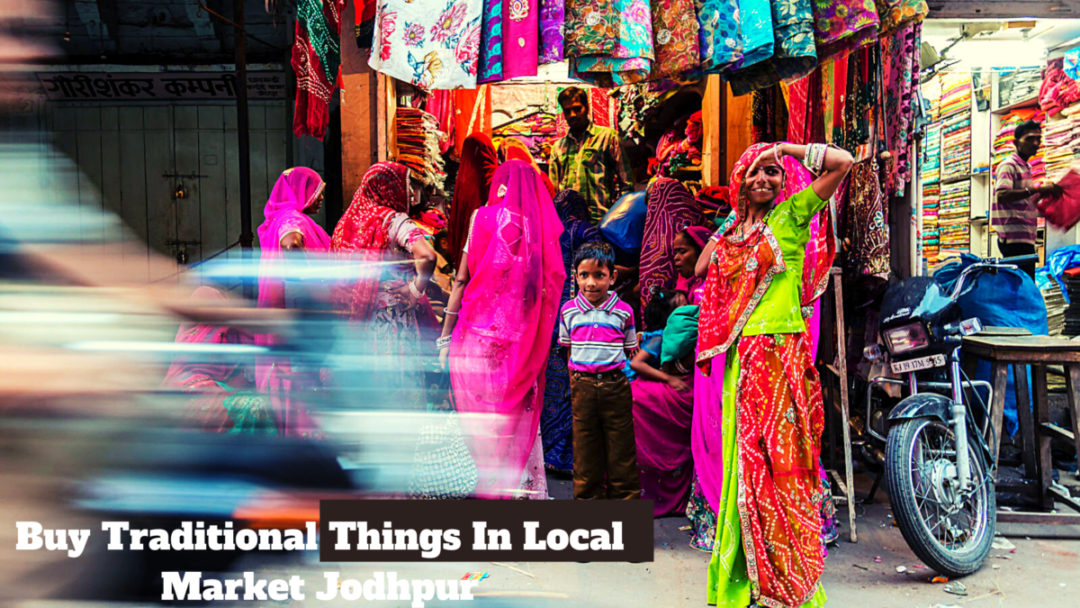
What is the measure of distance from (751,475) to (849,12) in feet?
6.99

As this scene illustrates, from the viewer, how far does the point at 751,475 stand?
2.27 m

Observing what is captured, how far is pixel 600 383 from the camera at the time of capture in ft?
9.53

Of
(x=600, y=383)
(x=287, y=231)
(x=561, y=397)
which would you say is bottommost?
(x=561, y=397)

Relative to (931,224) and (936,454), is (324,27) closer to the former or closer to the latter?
(936,454)

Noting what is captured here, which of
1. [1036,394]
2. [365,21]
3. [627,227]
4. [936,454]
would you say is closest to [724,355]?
[936,454]

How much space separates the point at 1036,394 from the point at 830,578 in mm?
1780

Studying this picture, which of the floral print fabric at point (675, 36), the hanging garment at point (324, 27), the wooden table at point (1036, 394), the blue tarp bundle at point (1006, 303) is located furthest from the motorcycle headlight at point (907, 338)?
the hanging garment at point (324, 27)

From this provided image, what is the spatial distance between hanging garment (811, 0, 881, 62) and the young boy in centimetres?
142

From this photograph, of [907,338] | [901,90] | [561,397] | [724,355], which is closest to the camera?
[724,355]

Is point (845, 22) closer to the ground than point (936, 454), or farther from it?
farther from it

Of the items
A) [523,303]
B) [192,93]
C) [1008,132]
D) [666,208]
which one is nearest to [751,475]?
[523,303]

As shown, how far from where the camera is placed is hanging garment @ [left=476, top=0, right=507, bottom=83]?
2.94 m

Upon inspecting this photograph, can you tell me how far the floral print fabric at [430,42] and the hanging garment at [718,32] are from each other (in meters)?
1.06

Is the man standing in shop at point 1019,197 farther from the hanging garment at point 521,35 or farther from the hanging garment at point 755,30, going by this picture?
the hanging garment at point 521,35
